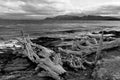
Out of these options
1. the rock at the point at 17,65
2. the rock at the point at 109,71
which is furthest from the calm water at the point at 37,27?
the rock at the point at 109,71

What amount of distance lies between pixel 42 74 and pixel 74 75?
229cm

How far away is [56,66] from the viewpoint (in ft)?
33.8

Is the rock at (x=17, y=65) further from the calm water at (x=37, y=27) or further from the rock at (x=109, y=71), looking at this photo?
the calm water at (x=37, y=27)

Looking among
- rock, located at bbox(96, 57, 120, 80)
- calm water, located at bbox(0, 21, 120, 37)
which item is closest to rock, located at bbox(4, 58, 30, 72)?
rock, located at bbox(96, 57, 120, 80)

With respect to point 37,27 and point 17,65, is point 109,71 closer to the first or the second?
point 17,65

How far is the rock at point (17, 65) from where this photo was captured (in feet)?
41.0

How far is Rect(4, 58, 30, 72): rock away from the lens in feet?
41.0

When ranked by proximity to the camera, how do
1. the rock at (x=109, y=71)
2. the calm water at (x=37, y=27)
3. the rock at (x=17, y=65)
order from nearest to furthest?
the rock at (x=109, y=71), the rock at (x=17, y=65), the calm water at (x=37, y=27)

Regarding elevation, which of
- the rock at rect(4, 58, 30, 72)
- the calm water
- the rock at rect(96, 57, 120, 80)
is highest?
the rock at rect(96, 57, 120, 80)

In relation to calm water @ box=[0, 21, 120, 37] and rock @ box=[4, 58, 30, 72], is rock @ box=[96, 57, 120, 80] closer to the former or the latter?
rock @ box=[4, 58, 30, 72]

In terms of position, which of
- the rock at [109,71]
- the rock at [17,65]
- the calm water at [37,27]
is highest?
the rock at [109,71]

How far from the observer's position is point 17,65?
13250 mm

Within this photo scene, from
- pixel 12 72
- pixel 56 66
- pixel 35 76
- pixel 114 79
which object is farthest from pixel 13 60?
pixel 114 79

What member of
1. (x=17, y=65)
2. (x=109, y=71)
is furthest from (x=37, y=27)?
(x=109, y=71)
